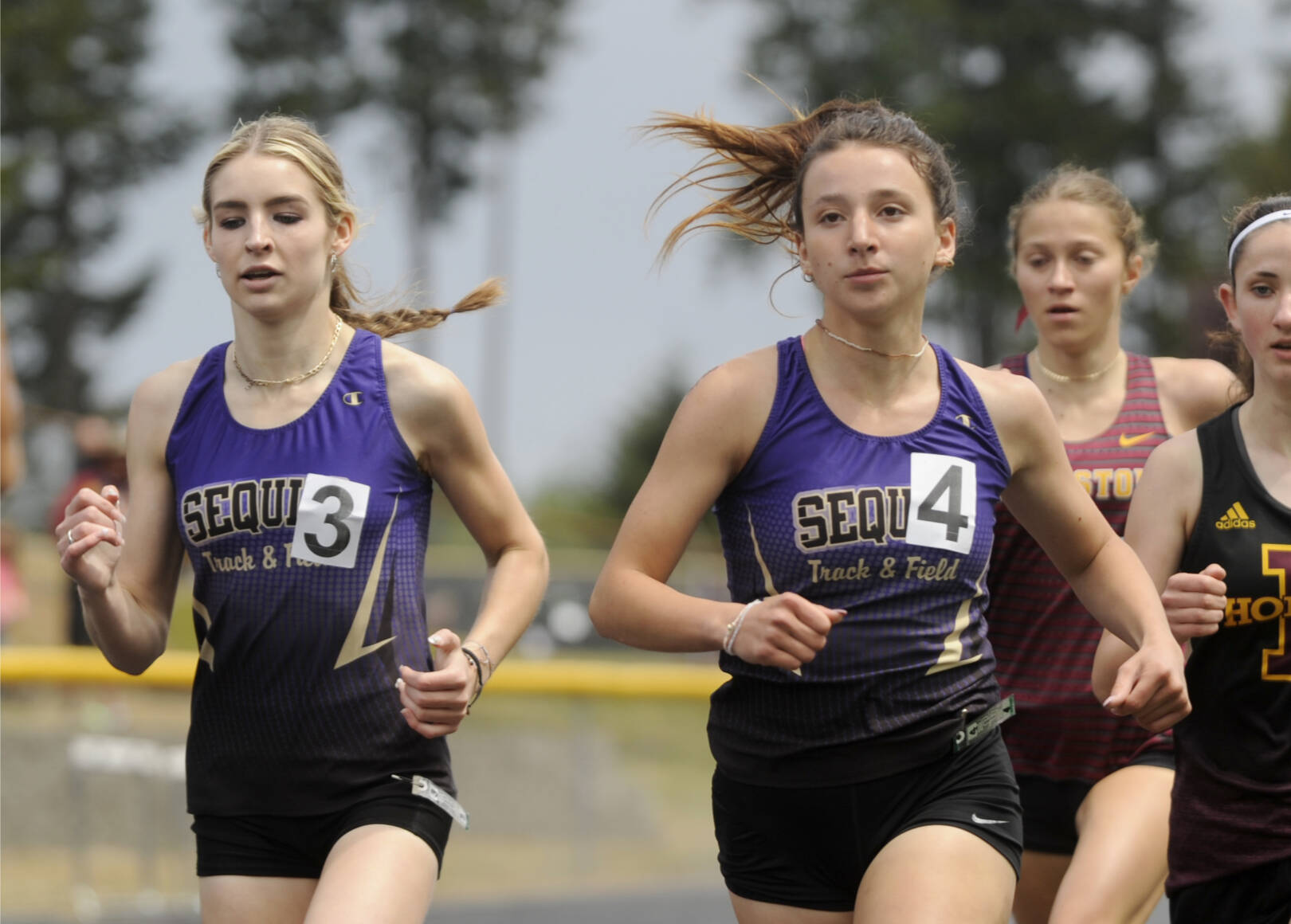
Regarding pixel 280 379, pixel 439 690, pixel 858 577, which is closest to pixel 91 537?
pixel 280 379

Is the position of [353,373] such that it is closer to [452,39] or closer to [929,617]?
[929,617]

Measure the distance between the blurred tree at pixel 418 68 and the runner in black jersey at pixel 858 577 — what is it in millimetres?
27940

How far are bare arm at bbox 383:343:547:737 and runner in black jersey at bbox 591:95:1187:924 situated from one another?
384mm

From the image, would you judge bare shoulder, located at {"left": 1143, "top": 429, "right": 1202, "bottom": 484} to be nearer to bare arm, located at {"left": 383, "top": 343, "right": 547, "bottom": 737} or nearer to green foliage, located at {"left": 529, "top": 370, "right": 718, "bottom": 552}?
bare arm, located at {"left": 383, "top": 343, "right": 547, "bottom": 737}

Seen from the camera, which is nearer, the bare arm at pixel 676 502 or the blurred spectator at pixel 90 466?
the bare arm at pixel 676 502

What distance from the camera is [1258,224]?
4.04 metres

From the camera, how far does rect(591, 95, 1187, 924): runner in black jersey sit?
145 inches

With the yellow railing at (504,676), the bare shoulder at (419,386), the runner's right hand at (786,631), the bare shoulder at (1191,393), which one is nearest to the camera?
the runner's right hand at (786,631)

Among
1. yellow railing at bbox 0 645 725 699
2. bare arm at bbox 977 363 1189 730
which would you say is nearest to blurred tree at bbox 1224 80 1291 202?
yellow railing at bbox 0 645 725 699

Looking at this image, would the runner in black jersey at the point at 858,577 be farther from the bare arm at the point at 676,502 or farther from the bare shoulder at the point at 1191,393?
the bare shoulder at the point at 1191,393

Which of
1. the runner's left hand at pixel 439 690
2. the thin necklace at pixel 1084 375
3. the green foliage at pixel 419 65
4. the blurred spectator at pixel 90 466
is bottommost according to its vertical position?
the runner's left hand at pixel 439 690

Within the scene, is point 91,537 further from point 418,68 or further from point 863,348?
point 418,68

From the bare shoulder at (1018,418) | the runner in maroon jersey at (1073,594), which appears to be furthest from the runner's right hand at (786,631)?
the runner in maroon jersey at (1073,594)

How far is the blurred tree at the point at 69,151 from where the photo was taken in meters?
26.3
